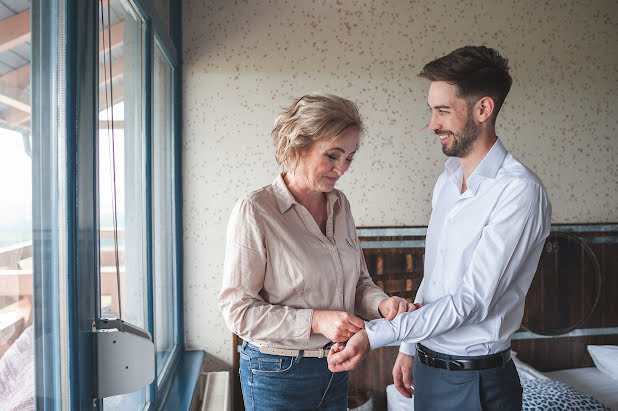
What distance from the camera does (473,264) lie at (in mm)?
1459

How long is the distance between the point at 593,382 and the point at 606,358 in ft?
0.68

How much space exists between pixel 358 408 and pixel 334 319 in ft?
5.47

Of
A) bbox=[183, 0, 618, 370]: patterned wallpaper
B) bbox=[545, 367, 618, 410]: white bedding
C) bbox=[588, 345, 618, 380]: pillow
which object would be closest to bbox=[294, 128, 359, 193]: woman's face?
bbox=[183, 0, 618, 370]: patterned wallpaper

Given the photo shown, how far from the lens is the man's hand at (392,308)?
57.1 inches

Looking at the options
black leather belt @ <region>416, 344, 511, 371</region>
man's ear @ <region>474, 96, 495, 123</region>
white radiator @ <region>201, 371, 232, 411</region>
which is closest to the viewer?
black leather belt @ <region>416, 344, 511, 371</region>

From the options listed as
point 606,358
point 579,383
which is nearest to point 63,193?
point 579,383

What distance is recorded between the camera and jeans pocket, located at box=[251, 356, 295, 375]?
1312 millimetres

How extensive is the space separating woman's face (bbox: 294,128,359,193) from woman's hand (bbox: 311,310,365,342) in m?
0.39

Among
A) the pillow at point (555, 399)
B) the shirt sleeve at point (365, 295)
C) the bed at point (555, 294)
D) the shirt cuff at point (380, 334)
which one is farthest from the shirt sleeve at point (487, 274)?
the bed at point (555, 294)

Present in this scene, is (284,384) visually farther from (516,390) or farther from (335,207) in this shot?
(516,390)

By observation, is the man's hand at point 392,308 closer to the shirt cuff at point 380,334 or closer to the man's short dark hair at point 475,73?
the shirt cuff at point 380,334

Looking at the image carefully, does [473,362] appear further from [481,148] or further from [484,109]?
[484,109]

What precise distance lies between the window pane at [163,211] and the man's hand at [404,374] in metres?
1.03

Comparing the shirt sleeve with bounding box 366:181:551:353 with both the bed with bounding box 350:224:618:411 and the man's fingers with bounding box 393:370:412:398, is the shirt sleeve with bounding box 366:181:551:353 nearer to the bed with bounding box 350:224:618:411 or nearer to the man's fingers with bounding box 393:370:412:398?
the man's fingers with bounding box 393:370:412:398
